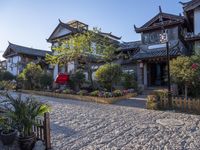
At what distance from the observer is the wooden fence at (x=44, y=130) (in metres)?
5.63

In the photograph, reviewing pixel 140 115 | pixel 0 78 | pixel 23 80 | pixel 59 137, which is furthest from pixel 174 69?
pixel 0 78

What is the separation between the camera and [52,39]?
27.2m

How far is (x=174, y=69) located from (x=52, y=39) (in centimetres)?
1907

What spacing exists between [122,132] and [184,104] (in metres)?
4.91

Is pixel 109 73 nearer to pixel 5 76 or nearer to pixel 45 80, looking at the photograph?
pixel 45 80

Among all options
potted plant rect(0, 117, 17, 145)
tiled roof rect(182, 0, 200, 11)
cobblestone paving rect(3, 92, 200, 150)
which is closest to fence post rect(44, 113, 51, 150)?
cobblestone paving rect(3, 92, 200, 150)

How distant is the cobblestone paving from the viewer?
5.78 metres

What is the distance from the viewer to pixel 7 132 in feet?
19.3

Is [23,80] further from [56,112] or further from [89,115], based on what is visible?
[89,115]

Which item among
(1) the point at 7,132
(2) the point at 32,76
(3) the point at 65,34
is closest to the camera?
(1) the point at 7,132

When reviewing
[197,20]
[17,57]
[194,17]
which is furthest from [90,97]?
[17,57]

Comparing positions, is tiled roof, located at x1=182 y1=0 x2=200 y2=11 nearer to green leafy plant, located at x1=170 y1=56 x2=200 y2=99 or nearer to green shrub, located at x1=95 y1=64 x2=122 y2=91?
green leafy plant, located at x1=170 y1=56 x2=200 y2=99

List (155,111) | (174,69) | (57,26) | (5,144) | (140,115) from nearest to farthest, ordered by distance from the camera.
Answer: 1. (5,144)
2. (140,115)
3. (155,111)
4. (174,69)
5. (57,26)

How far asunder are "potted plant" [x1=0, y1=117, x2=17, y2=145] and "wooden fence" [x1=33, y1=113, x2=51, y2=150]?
60 centimetres
